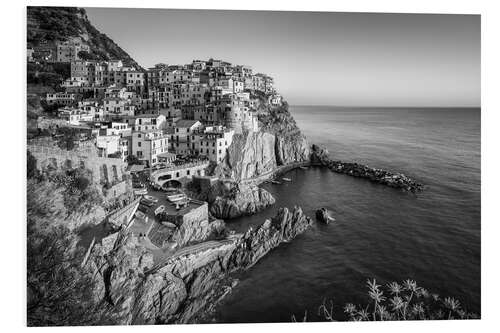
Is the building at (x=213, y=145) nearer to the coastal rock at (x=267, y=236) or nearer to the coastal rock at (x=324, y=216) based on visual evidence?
the coastal rock at (x=267, y=236)

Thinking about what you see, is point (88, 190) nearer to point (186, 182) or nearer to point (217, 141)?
point (186, 182)

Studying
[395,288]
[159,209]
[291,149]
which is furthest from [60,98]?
[395,288]

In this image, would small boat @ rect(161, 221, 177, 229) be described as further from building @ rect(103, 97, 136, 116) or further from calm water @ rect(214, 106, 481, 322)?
building @ rect(103, 97, 136, 116)

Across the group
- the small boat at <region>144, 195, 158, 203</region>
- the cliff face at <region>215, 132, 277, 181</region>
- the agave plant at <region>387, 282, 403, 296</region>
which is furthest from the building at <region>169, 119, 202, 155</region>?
the agave plant at <region>387, 282, 403, 296</region>

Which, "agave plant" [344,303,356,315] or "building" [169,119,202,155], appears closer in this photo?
"agave plant" [344,303,356,315]

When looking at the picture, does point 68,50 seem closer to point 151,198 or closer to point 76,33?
point 76,33
